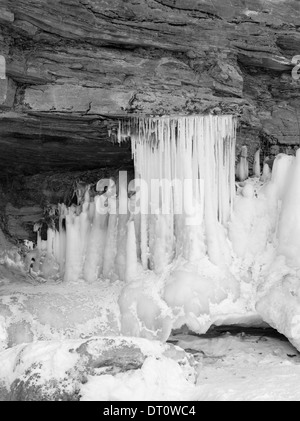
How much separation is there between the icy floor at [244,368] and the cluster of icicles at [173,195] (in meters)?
1.37

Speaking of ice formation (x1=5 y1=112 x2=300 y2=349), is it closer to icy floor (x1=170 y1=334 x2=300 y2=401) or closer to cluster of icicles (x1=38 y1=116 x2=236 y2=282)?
cluster of icicles (x1=38 y1=116 x2=236 y2=282)

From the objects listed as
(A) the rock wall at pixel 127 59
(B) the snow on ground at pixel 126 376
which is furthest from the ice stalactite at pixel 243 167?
(B) the snow on ground at pixel 126 376

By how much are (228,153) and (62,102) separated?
2876mm

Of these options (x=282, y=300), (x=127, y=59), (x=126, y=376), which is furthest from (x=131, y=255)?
(x=126, y=376)

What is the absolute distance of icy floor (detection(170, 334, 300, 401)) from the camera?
21.1 ft

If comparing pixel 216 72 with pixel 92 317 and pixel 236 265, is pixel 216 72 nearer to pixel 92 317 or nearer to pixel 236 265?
pixel 236 265

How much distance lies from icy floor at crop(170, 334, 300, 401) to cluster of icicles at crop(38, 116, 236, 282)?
4.49 ft

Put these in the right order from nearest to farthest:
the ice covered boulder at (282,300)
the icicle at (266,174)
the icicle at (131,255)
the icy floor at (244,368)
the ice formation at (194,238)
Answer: the icy floor at (244,368) < the ice covered boulder at (282,300) < the ice formation at (194,238) < the icicle at (131,255) < the icicle at (266,174)

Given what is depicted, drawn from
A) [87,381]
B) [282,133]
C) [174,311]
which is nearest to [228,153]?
[282,133]

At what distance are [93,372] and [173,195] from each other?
414 centimetres

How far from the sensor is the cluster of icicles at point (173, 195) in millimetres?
9617

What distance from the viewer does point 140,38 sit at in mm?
9570

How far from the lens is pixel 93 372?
633 cm

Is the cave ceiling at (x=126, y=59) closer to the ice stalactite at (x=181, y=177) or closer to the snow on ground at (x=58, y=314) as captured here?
the ice stalactite at (x=181, y=177)
